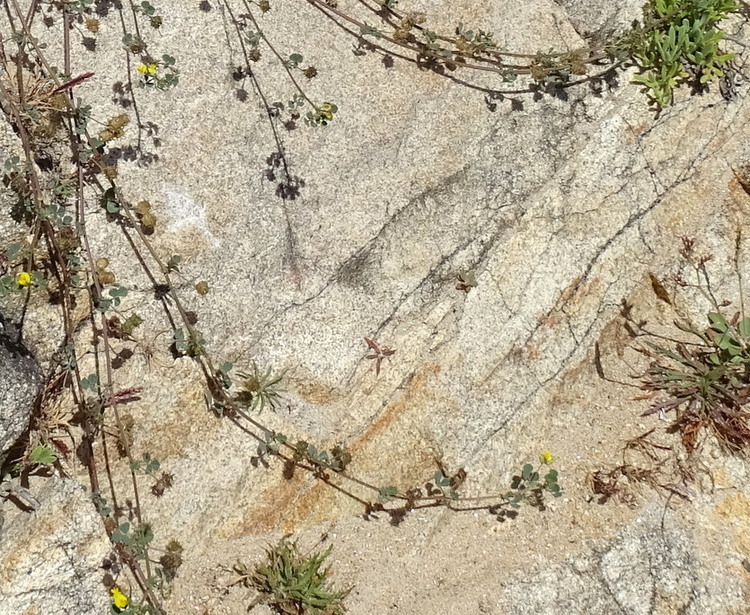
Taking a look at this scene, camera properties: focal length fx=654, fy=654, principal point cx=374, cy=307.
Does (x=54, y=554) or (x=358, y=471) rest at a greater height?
(x=358, y=471)

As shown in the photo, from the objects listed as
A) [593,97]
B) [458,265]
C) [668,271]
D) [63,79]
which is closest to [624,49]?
[593,97]

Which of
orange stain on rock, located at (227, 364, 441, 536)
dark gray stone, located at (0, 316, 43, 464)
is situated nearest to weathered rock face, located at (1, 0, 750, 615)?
orange stain on rock, located at (227, 364, 441, 536)

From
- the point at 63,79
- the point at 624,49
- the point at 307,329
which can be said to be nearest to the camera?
the point at 63,79

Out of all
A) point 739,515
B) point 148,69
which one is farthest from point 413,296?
point 739,515

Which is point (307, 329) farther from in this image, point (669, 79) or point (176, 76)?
point (669, 79)

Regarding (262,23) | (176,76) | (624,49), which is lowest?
(176,76)

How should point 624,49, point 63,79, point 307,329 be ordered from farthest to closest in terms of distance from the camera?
point 624,49
point 307,329
point 63,79

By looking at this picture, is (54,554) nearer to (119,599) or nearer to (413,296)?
(119,599)
